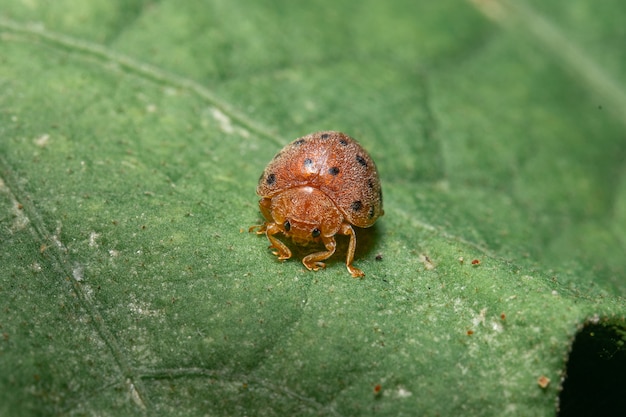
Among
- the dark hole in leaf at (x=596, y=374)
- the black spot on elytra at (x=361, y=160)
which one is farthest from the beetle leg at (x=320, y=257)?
the dark hole in leaf at (x=596, y=374)

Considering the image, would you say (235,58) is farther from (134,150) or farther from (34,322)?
(34,322)

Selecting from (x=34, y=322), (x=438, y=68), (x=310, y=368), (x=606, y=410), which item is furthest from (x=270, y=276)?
(x=438, y=68)

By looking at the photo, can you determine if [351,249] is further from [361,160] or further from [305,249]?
[361,160]

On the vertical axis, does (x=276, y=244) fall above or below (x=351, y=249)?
below

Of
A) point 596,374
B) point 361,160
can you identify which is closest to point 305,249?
point 361,160

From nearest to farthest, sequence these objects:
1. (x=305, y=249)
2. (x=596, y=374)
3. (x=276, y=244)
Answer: (x=596, y=374)
(x=276, y=244)
(x=305, y=249)
